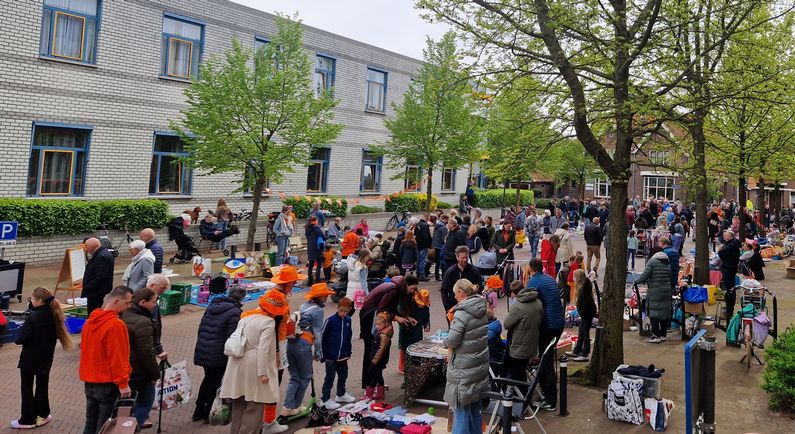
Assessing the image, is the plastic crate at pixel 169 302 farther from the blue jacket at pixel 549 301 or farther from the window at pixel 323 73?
the window at pixel 323 73

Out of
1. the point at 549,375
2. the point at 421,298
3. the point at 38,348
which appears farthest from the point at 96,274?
the point at 549,375

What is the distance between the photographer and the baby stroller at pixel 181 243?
1744 cm

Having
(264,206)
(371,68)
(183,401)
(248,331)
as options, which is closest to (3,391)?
(183,401)

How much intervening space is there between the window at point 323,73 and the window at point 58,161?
10.3 metres

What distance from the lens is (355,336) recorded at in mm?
10766

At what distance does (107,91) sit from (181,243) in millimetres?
5826

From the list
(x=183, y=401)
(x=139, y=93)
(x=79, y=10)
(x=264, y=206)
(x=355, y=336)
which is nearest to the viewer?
(x=183, y=401)

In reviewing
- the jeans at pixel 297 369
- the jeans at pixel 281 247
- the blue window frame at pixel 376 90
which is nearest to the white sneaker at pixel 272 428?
the jeans at pixel 297 369

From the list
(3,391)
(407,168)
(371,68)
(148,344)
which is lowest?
(3,391)

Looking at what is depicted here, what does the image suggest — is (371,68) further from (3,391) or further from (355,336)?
(3,391)

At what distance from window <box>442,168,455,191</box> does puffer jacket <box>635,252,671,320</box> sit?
25266 millimetres

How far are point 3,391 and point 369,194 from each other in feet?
75.2

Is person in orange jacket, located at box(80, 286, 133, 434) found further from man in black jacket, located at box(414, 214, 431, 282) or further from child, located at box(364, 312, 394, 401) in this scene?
man in black jacket, located at box(414, 214, 431, 282)

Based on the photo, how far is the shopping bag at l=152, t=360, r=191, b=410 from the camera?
6773 mm
